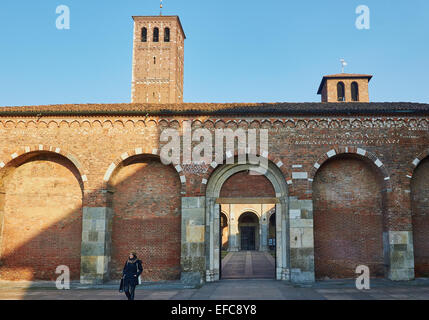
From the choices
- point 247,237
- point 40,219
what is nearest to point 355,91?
point 247,237

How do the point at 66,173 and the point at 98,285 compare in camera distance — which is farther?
the point at 66,173

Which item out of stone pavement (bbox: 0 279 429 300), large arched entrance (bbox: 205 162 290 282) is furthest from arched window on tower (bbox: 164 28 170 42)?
stone pavement (bbox: 0 279 429 300)

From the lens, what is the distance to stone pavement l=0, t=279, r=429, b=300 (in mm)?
10273

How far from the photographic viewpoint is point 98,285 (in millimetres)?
12453

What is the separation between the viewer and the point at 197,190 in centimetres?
1296

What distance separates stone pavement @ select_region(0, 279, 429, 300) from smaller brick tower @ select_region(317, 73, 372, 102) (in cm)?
2218

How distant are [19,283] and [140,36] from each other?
83.0 ft

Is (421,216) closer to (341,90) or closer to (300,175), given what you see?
(300,175)

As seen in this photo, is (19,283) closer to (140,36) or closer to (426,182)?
(426,182)

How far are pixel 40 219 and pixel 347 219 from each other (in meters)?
10.6

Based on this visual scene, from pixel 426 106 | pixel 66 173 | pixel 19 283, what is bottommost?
pixel 19 283

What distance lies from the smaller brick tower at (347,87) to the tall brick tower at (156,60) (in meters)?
12.9
